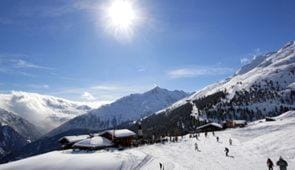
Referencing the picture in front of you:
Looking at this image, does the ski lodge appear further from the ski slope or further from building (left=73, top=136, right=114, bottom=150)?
the ski slope

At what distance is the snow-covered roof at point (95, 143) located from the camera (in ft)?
258

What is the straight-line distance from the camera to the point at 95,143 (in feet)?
262

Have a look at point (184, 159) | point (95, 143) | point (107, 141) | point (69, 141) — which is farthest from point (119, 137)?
point (184, 159)

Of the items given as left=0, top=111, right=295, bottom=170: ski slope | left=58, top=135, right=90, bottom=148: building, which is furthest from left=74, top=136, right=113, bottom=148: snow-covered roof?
left=58, top=135, right=90, bottom=148: building

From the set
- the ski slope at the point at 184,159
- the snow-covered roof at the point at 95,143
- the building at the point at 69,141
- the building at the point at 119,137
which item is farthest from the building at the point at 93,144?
the building at the point at 69,141

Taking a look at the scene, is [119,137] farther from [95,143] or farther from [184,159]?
[184,159]

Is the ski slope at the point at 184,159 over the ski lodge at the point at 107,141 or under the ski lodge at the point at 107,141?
under

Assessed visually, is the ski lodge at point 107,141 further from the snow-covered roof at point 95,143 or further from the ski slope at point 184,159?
the ski slope at point 184,159

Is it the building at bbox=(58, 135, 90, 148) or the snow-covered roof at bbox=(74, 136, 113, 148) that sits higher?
the building at bbox=(58, 135, 90, 148)

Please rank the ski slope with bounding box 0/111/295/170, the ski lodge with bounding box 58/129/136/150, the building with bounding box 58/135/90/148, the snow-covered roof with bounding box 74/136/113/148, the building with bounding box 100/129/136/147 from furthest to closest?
the building with bounding box 58/135/90/148
the building with bounding box 100/129/136/147
the ski lodge with bounding box 58/129/136/150
the snow-covered roof with bounding box 74/136/113/148
the ski slope with bounding box 0/111/295/170

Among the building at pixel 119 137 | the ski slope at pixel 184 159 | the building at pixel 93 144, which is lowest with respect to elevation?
the ski slope at pixel 184 159

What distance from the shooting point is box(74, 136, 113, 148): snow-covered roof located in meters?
78.6

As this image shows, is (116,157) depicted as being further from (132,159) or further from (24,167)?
(24,167)

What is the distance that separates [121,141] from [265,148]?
35.8m
